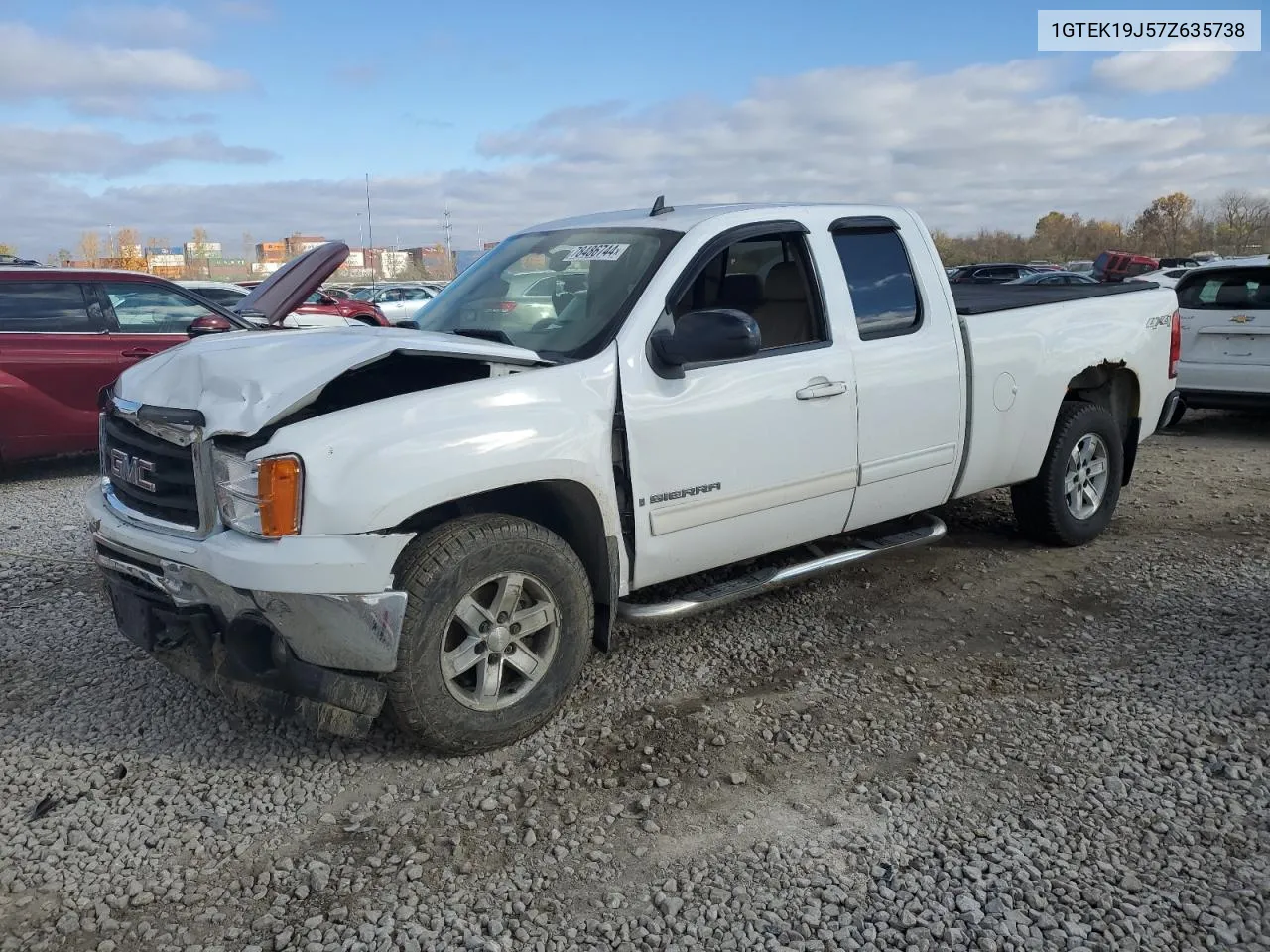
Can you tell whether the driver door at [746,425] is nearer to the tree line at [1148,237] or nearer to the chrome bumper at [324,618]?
the chrome bumper at [324,618]

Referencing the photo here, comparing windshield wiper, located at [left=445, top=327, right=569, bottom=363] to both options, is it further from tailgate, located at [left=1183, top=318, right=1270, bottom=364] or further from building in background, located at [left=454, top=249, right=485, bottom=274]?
tailgate, located at [left=1183, top=318, right=1270, bottom=364]

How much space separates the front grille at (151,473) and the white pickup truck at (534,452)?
12mm

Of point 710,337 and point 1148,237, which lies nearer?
point 710,337

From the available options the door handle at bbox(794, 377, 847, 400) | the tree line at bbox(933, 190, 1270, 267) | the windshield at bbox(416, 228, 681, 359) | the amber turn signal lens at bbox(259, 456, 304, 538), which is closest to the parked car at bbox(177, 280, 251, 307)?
the windshield at bbox(416, 228, 681, 359)

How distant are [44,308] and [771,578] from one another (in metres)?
6.66

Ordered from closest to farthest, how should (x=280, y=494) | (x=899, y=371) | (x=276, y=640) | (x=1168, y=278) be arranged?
(x=280, y=494), (x=276, y=640), (x=899, y=371), (x=1168, y=278)

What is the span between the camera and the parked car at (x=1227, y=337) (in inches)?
368

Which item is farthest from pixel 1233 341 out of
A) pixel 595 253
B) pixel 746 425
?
pixel 595 253

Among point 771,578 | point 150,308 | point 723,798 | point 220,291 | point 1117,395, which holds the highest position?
point 220,291

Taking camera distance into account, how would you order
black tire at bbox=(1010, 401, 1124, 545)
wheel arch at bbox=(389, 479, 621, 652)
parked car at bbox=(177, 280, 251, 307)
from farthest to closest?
parked car at bbox=(177, 280, 251, 307), black tire at bbox=(1010, 401, 1124, 545), wheel arch at bbox=(389, 479, 621, 652)

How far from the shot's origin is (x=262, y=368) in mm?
3318

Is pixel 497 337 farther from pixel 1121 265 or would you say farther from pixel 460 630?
pixel 1121 265

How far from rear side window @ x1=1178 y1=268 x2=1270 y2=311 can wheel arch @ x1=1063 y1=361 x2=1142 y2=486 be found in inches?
169

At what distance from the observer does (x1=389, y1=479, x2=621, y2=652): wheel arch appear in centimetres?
358
